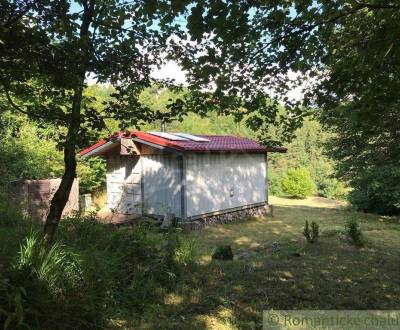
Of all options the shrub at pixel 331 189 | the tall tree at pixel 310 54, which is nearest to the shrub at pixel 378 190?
the tall tree at pixel 310 54

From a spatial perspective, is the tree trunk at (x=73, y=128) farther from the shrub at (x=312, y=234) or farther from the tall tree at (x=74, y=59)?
the shrub at (x=312, y=234)

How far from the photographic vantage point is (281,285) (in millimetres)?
5293

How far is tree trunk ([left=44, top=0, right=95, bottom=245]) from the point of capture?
145 inches

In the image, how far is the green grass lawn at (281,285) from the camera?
4297 millimetres

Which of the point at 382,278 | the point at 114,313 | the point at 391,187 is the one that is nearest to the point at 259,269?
the point at 382,278

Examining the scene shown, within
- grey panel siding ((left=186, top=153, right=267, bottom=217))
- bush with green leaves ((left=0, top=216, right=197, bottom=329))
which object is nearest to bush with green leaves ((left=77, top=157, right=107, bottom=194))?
grey panel siding ((left=186, top=153, right=267, bottom=217))

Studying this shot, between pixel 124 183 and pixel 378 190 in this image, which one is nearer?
pixel 124 183

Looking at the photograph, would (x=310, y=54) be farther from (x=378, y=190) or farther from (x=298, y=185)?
(x=298, y=185)

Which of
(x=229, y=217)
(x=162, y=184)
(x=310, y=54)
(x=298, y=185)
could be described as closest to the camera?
(x=310, y=54)

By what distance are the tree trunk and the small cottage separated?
6.95m

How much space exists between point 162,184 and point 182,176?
1032mm

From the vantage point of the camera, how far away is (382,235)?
11.0 m

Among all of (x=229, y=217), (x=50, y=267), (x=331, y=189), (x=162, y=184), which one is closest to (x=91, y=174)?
(x=162, y=184)

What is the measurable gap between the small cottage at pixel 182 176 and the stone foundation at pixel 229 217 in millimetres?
40
